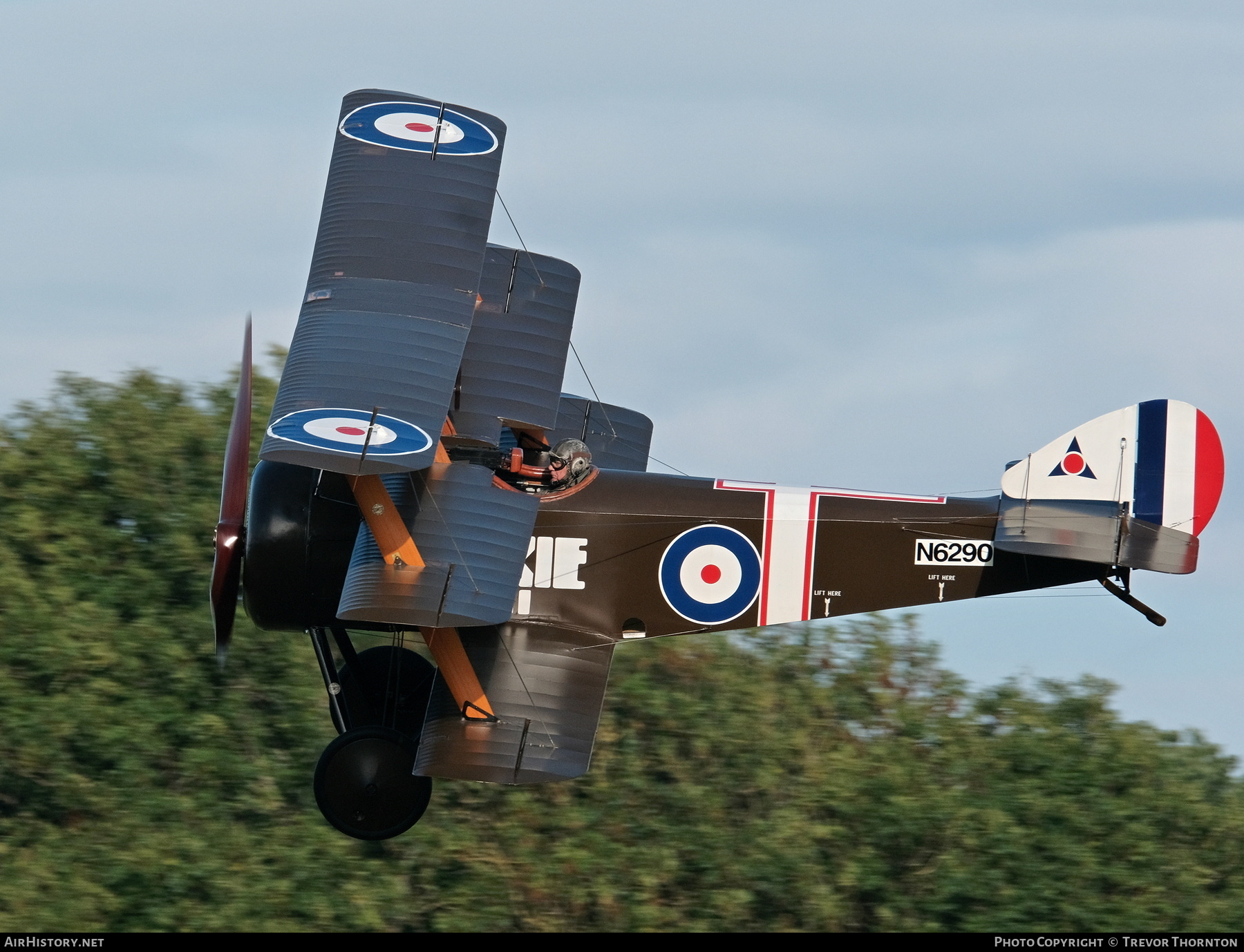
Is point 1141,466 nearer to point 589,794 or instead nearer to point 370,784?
point 370,784

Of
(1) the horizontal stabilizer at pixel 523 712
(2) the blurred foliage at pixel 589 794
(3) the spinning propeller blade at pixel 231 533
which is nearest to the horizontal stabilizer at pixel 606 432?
(1) the horizontal stabilizer at pixel 523 712

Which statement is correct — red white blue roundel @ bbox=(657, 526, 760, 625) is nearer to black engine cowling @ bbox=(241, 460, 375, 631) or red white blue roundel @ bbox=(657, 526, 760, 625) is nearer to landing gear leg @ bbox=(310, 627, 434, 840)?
landing gear leg @ bbox=(310, 627, 434, 840)

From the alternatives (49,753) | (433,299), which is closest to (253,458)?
(49,753)

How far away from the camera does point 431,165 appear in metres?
11.2

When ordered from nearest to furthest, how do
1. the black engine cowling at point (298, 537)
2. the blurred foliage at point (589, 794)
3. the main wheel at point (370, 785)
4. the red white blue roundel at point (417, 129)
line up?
the black engine cowling at point (298, 537) < the main wheel at point (370, 785) < the red white blue roundel at point (417, 129) < the blurred foliage at point (589, 794)

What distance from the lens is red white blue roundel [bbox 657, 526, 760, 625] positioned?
1063cm

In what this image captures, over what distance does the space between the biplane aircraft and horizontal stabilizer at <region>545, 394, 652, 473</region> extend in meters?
1.41

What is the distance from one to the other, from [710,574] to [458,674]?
1.91 metres

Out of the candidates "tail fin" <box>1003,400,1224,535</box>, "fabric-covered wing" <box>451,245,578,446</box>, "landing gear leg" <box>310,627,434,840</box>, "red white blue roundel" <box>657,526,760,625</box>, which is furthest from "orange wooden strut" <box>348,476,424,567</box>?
"tail fin" <box>1003,400,1224,535</box>

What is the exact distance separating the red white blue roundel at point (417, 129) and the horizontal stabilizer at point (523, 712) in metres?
3.58

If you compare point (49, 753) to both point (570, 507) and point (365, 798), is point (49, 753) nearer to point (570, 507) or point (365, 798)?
point (365, 798)

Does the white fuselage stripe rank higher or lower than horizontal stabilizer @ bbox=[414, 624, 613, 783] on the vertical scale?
higher

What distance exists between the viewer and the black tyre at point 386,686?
11391 mm

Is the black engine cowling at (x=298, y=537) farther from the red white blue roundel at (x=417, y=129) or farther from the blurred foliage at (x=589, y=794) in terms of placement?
the blurred foliage at (x=589, y=794)
